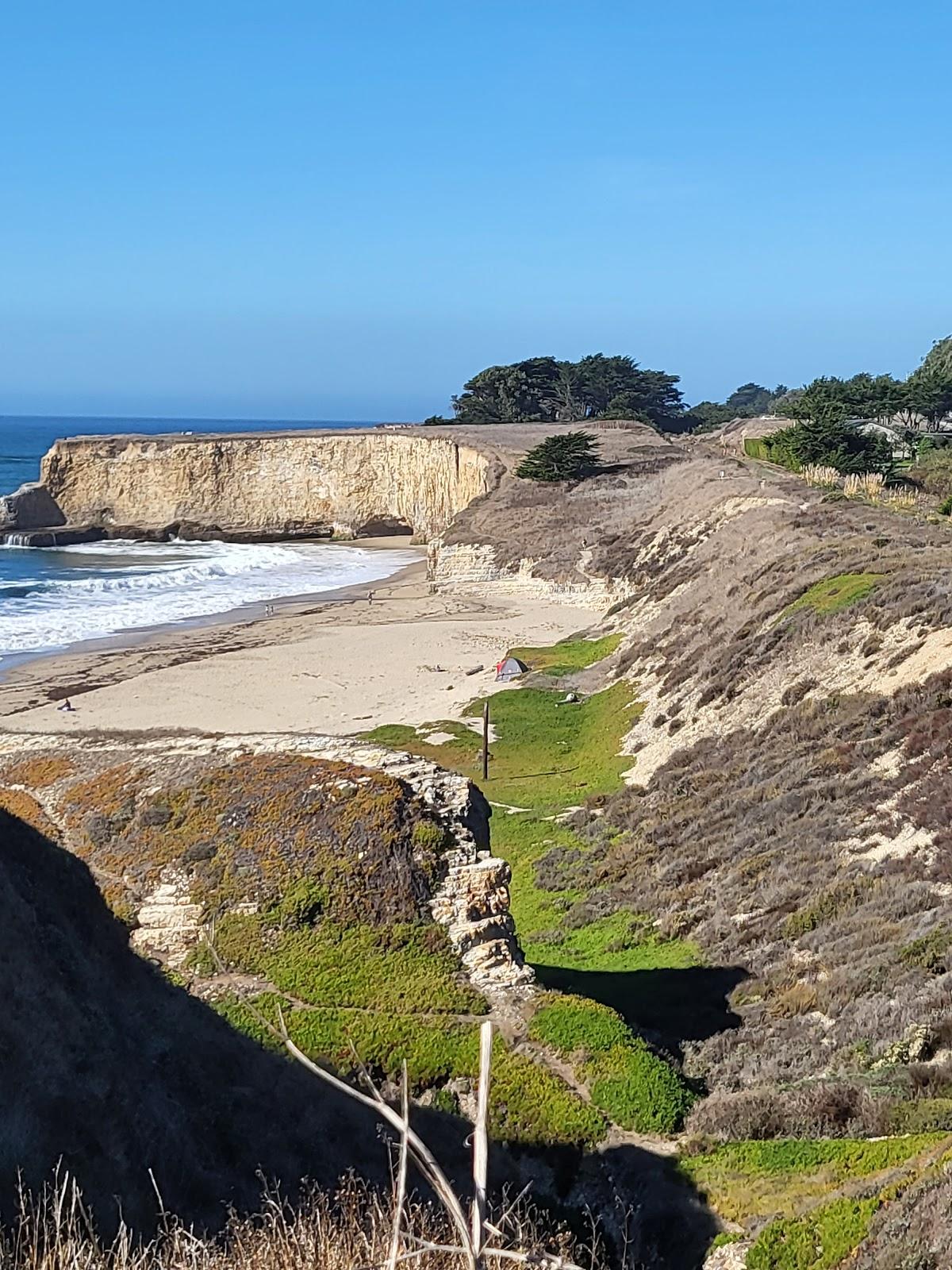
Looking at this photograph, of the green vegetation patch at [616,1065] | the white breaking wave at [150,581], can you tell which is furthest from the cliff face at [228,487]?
the green vegetation patch at [616,1065]

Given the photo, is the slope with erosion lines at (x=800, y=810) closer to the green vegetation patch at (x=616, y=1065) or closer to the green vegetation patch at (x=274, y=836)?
the green vegetation patch at (x=616, y=1065)

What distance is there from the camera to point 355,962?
1072cm

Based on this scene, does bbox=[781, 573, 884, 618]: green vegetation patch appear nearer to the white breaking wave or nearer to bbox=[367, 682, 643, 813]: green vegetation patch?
bbox=[367, 682, 643, 813]: green vegetation patch

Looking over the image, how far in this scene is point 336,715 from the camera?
101 ft

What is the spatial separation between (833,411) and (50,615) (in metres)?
35.6

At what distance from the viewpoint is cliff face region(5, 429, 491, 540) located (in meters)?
79.1

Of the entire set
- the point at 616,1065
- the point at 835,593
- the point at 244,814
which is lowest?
the point at 616,1065

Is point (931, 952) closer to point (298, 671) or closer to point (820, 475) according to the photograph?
point (298, 671)

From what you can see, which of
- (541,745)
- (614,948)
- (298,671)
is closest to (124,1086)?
(614,948)

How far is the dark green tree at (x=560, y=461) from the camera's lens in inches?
2389

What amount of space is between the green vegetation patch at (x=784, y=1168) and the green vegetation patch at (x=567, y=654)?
24.7m

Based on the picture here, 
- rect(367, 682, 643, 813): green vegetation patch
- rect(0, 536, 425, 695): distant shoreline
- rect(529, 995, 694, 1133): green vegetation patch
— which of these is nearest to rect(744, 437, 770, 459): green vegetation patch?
rect(0, 536, 425, 695): distant shoreline

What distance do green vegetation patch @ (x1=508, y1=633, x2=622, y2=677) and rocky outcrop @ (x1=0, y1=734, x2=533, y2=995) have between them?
20880mm

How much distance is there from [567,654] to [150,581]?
28.9 meters
